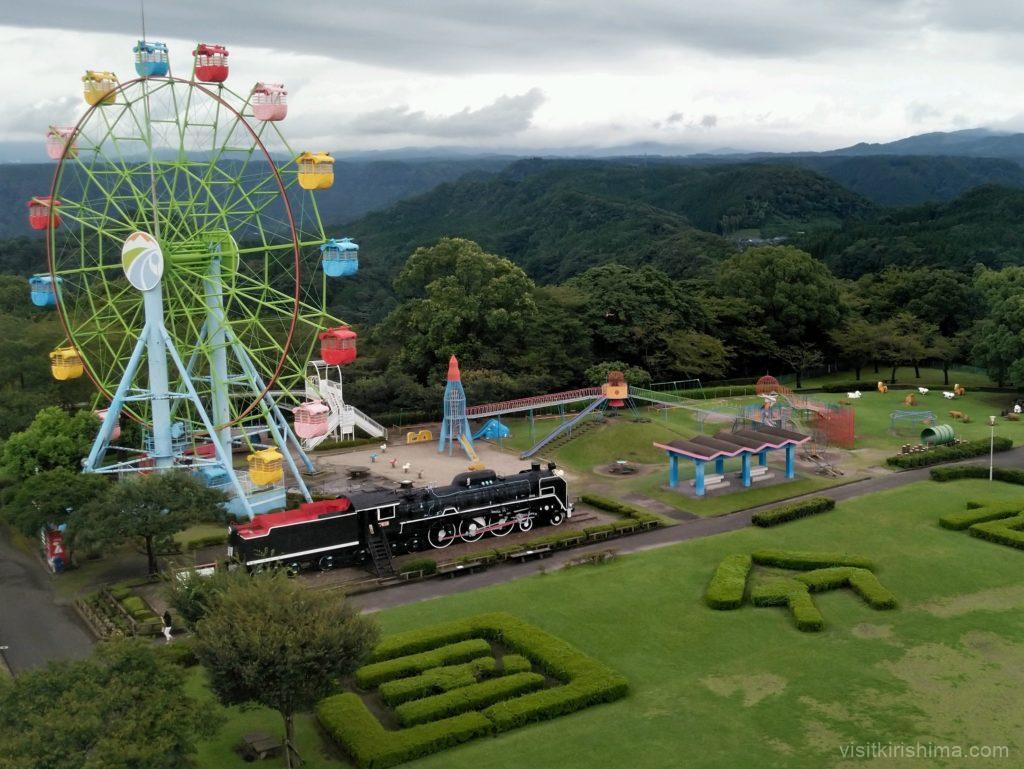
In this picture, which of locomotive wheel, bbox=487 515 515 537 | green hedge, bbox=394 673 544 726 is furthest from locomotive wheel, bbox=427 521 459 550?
green hedge, bbox=394 673 544 726

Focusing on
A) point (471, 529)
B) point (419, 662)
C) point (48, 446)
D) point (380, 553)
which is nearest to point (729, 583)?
point (471, 529)

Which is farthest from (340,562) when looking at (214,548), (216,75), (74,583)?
(216,75)

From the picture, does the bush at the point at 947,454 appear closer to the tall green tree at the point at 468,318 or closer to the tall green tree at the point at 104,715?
the tall green tree at the point at 468,318

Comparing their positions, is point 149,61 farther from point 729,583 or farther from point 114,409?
point 729,583

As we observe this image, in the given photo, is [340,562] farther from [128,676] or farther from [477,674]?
[128,676]

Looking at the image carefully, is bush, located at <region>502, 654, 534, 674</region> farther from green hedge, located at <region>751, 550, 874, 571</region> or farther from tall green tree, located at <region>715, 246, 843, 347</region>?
tall green tree, located at <region>715, 246, 843, 347</region>

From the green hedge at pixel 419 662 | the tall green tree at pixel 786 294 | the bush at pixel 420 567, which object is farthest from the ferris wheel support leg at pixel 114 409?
the tall green tree at pixel 786 294
